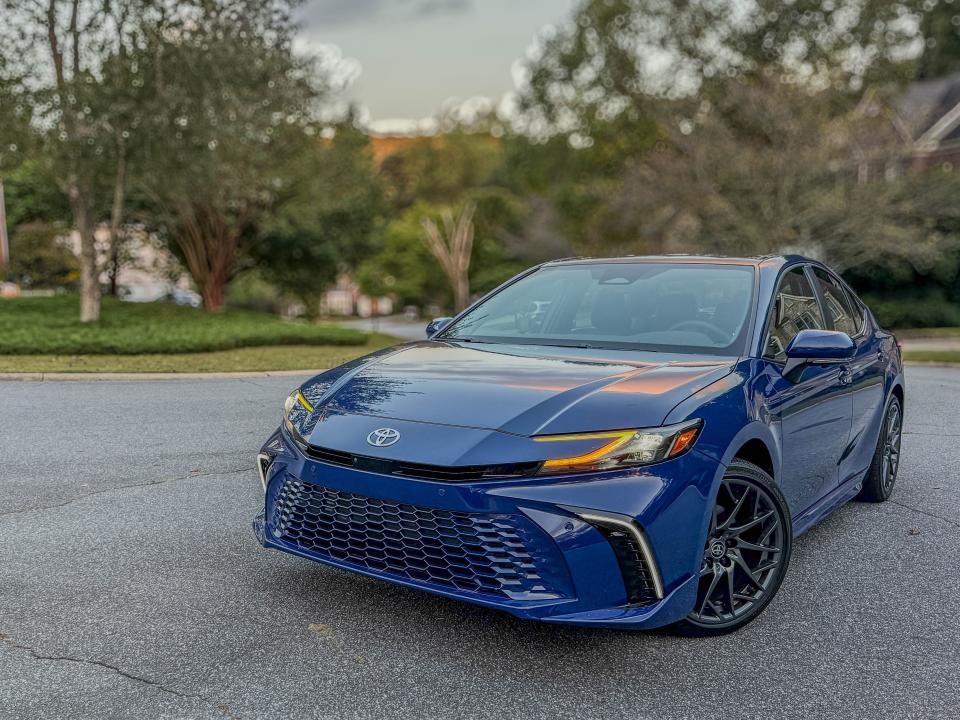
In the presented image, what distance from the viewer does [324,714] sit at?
2795 millimetres

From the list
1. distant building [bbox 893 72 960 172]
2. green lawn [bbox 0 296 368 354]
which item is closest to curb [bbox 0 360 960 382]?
green lawn [bbox 0 296 368 354]

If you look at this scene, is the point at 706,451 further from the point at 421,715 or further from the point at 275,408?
the point at 275,408

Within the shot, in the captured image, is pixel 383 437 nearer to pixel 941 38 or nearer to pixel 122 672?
pixel 122 672

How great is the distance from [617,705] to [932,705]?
1.08 metres

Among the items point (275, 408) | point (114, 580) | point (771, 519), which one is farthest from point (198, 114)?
point (771, 519)

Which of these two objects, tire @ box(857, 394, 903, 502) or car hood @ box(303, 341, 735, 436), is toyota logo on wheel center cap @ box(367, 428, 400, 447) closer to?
car hood @ box(303, 341, 735, 436)

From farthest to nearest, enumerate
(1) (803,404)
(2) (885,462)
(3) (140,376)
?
1. (3) (140,376)
2. (2) (885,462)
3. (1) (803,404)

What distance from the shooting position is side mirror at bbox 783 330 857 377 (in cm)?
391

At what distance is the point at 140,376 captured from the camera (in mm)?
11844

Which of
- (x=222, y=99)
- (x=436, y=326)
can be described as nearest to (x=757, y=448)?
(x=436, y=326)

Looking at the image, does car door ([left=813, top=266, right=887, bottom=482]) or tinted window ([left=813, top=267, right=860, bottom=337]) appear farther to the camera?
tinted window ([left=813, top=267, right=860, bottom=337])

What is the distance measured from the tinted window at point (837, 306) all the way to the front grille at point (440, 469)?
276 centimetres

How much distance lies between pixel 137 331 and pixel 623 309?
48.1ft

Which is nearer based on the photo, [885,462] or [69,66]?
[885,462]
